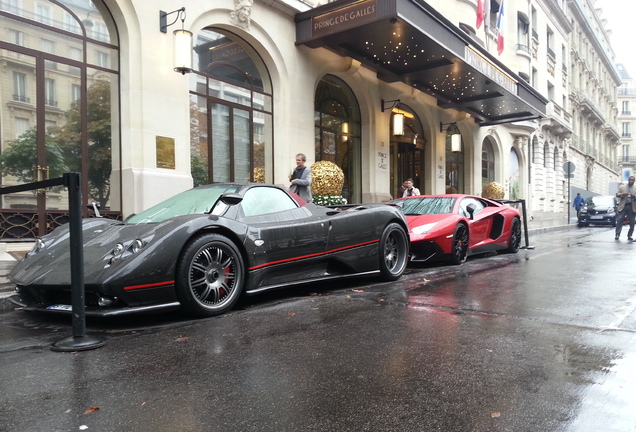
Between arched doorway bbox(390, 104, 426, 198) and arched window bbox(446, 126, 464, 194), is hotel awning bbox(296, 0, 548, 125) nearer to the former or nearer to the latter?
arched doorway bbox(390, 104, 426, 198)

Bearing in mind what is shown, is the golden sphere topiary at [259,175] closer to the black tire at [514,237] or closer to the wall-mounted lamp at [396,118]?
the wall-mounted lamp at [396,118]

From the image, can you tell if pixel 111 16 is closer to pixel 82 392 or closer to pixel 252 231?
pixel 252 231

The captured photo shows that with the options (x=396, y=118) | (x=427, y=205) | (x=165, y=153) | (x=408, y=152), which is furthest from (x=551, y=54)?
(x=165, y=153)

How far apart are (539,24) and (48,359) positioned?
1312 inches

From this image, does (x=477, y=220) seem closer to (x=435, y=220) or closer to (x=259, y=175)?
(x=435, y=220)

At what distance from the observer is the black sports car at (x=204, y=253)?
3.82 metres

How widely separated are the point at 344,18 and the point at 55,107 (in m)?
6.79

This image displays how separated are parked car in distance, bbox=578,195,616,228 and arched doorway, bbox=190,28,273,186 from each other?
671 inches

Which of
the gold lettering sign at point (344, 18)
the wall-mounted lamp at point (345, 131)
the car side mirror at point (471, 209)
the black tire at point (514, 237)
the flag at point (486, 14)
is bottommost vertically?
the black tire at point (514, 237)

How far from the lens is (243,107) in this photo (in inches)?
480

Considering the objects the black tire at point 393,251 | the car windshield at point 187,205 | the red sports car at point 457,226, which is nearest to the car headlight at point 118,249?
A: the car windshield at point 187,205

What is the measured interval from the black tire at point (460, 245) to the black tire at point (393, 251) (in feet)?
4.87

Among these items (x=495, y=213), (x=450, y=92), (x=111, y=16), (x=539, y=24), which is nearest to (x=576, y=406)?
(x=495, y=213)

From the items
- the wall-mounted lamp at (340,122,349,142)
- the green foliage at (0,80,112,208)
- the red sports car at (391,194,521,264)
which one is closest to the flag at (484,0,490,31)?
the wall-mounted lamp at (340,122,349,142)
